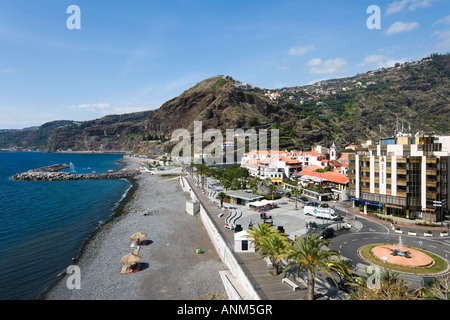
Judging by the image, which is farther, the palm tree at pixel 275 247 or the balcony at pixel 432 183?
the balcony at pixel 432 183

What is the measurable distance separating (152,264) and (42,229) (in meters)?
31.0

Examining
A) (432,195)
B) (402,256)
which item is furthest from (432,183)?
(402,256)

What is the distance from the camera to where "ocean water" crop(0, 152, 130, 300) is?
3034cm

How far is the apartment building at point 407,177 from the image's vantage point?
42.4 m

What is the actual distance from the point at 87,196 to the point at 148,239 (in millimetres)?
47720

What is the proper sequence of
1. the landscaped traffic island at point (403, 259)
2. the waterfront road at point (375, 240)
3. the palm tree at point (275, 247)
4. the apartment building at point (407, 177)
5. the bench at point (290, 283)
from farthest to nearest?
the apartment building at point (407, 177) < the waterfront road at point (375, 240) < the landscaped traffic island at point (403, 259) < the palm tree at point (275, 247) < the bench at point (290, 283)

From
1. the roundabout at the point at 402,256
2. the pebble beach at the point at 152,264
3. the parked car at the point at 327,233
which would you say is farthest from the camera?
the parked car at the point at 327,233

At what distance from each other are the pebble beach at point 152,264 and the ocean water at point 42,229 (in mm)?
3072

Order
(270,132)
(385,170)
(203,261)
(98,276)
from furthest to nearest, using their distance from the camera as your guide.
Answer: (270,132)
(385,170)
(203,261)
(98,276)

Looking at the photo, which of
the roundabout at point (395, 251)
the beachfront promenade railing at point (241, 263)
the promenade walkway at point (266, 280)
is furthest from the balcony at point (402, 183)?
the beachfront promenade railing at point (241, 263)

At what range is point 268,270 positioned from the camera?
76.4 feet

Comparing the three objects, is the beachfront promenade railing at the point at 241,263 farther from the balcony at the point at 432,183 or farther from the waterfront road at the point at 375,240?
the balcony at the point at 432,183
